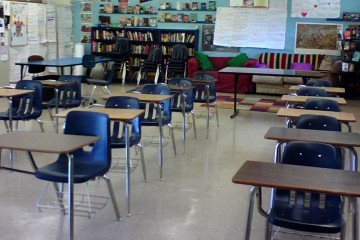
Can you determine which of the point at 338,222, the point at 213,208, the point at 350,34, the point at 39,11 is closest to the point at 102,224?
the point at 213,208

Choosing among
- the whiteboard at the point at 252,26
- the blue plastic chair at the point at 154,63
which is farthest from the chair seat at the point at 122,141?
the whiteboard at the point at 252,26

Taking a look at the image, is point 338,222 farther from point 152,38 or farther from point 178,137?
point 152,38

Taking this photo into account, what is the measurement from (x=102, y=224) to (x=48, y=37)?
1002 cm

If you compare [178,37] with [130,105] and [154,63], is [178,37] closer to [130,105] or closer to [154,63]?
[154,63]

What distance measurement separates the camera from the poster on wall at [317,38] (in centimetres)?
1191

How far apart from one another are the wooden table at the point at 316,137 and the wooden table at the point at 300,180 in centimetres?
81

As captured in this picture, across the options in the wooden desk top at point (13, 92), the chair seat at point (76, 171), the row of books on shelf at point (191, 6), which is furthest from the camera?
the row of books on shelf at point (191, 6)

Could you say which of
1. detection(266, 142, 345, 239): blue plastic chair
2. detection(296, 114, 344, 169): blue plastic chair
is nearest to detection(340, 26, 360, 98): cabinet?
detection(296, 114, 344, 169): blue plastic chair

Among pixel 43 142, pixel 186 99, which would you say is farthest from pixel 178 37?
pixel 43 142

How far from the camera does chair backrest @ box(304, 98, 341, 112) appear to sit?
202 inches

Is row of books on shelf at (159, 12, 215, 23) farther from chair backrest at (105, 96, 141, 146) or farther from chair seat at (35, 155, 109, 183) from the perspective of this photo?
chair seat at (35, 155, 109, 183)

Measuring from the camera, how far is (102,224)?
3.91 metres

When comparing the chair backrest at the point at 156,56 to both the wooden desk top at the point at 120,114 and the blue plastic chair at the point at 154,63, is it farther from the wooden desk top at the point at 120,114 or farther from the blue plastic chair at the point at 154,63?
the wooden desk top at the point at 120,114

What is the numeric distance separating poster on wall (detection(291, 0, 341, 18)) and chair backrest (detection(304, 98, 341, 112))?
24.0 feet
